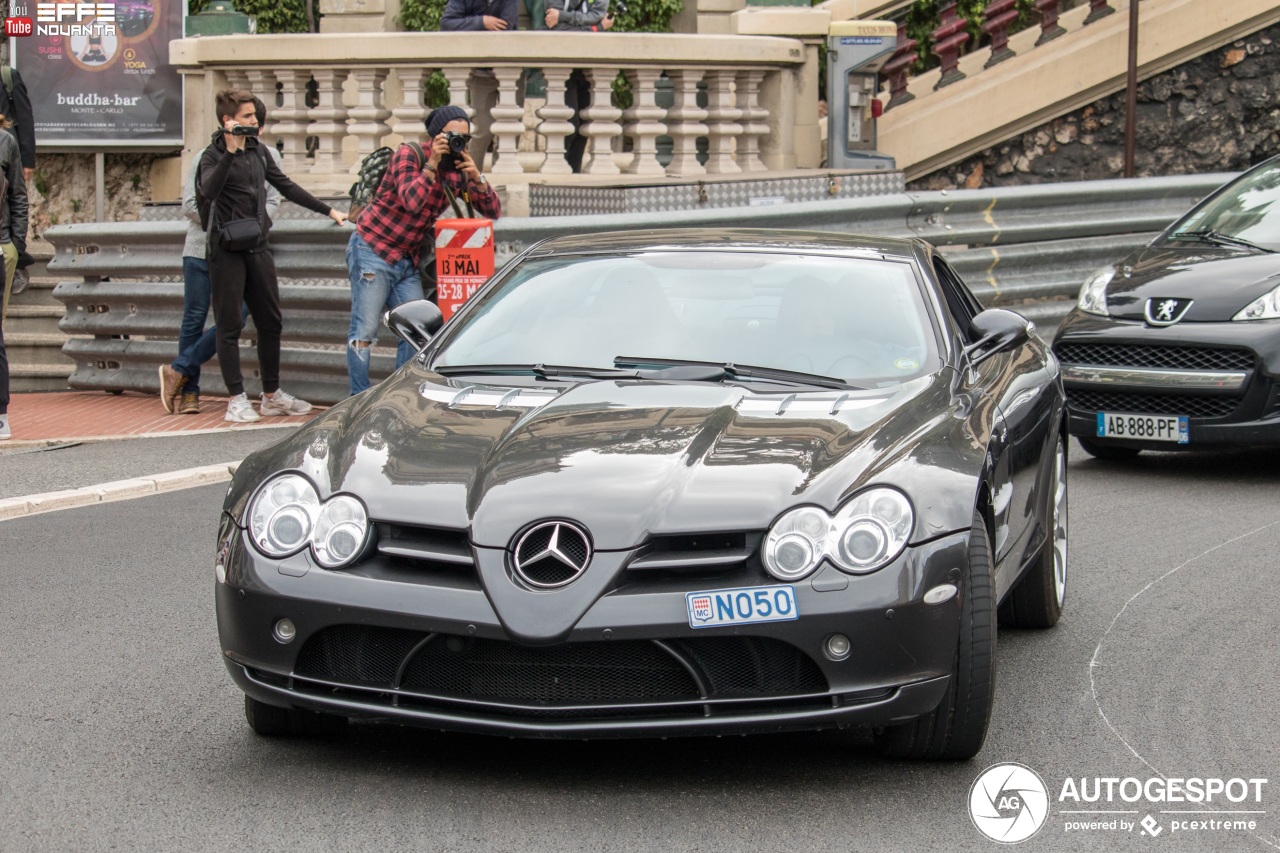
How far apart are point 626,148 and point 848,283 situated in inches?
378

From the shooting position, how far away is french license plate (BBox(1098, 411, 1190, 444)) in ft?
31.6

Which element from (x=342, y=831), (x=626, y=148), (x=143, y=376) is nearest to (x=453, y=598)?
(x=342, y=831)

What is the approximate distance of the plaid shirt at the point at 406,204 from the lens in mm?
11125

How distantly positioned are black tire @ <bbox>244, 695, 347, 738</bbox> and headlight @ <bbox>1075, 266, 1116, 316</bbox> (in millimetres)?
6162

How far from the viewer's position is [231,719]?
5.36 meters

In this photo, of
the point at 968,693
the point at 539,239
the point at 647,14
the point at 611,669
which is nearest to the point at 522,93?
the point at 539,239

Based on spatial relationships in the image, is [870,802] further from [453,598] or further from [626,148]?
[626,148]

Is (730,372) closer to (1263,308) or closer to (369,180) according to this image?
(1263,308)

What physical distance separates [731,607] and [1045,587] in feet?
7.62

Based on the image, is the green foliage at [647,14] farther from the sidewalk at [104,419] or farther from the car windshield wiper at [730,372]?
the car windshield wiper at [730,372]

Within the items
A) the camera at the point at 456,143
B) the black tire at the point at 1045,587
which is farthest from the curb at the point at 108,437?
the black tire at the point at 1045,587

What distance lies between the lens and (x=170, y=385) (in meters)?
12.3

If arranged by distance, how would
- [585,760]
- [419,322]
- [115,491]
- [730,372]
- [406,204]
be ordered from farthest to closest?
[406,204]
[115,491]
[419,322]
[730,372]
[585,760]

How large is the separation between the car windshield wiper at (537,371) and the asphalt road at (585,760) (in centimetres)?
117
